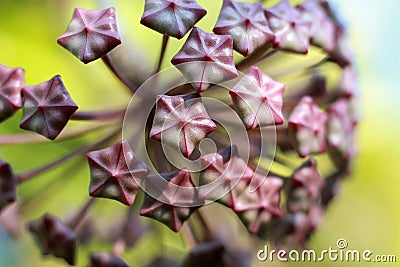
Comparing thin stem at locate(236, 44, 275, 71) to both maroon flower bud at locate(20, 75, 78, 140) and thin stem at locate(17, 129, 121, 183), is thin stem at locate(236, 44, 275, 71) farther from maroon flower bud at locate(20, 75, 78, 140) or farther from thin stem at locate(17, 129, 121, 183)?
maroon flower bud at locate(20, 75, 78, 140)

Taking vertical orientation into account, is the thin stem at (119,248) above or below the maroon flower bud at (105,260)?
below

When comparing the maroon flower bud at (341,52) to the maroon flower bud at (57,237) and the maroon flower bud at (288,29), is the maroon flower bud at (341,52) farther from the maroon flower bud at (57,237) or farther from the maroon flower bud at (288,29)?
the maroon flower bud at (57,237)

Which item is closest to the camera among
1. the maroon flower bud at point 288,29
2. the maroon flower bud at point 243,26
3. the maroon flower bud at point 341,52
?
the maroon flower bud at point 243,26

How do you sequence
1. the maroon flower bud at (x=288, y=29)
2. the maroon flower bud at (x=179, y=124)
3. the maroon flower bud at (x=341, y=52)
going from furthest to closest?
1. the maroon flower bud at (x=341, y=52)
2. the maroon flower bud at (x=288, y=29)
3. the maroon flower bud at (x=179, y=124)

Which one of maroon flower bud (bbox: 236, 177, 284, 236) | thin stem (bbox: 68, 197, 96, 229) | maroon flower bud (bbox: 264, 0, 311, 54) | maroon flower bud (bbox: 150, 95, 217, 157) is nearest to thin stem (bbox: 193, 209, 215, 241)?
maroon flower bud (bbox: 236, 177, 284, 236)

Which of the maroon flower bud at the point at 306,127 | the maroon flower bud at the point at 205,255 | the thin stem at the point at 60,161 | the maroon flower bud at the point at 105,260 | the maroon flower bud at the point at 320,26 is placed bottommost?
the maroon flower bud at the point at 205,255

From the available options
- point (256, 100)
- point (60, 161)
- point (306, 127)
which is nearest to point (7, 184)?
point (60, 161)

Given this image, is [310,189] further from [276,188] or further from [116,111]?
[116,111]

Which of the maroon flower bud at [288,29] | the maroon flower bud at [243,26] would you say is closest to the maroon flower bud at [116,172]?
the maroon flower bud at [243,26]

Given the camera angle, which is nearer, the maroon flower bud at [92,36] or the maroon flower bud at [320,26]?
the maroon flower bud at [92,36]
